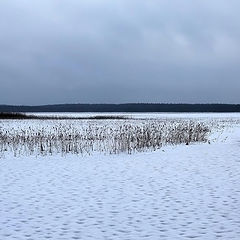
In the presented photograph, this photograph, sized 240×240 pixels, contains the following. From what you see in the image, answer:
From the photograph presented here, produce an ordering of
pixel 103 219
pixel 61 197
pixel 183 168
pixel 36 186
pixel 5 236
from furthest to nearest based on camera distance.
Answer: pixel 183 168 → pixel 36 186 → pixel 61 197 → pixel 103 219 → pixel 5 236

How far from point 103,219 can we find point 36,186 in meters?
3.34

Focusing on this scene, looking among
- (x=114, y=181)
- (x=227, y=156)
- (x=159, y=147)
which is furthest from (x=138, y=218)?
(x=159, y=147)

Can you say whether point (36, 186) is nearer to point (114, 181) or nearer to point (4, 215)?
point (114, 181)

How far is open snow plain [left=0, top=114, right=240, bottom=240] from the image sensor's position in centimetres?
626

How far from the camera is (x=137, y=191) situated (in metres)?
9.11

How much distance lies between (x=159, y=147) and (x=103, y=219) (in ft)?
35.1

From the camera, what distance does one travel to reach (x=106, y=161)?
13.9 meters

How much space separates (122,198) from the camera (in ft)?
27.7

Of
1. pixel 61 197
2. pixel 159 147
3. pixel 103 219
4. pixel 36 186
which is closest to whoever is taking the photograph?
pixel 103 219

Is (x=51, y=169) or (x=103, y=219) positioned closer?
(x=103, y=219)

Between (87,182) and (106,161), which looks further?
(106,161)

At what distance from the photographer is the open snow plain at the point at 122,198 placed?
20.5 ft

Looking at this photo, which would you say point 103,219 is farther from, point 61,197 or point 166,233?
point 61,197

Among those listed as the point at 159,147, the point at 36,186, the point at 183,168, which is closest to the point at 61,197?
the point at 36,186
